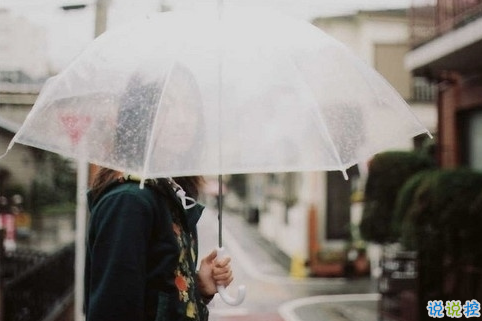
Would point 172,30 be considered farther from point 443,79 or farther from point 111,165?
point 443,79

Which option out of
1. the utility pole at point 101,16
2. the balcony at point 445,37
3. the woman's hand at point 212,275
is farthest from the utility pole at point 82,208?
the balcony at point 445,37

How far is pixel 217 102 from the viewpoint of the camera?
2354 mm

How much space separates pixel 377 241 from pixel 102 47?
8652 millimetres

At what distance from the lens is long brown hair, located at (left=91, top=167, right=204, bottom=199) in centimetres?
199

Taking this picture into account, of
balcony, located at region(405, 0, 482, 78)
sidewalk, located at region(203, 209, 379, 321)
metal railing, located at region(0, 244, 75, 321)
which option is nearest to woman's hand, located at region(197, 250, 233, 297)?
metal railing, located at region(0, 244, 75, 321)

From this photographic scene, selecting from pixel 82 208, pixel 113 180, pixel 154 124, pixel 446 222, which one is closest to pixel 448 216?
pixel 446 222

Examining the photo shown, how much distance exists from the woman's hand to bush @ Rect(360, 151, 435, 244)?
8020 millimetres

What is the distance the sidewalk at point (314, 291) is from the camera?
11.7 meters

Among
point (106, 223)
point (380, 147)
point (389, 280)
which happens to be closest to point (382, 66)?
point (389, 280)

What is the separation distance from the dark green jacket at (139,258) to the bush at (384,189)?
8322 millimetres

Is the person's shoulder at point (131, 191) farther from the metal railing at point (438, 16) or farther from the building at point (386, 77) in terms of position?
the building at point (386, 77)

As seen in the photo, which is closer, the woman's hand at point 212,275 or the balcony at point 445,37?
the woman's hand at point 212,275

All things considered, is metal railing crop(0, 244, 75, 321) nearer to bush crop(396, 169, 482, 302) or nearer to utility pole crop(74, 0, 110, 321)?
utility pole crop(74, 0, 110, 321)

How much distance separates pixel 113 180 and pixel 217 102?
567 millimetres
